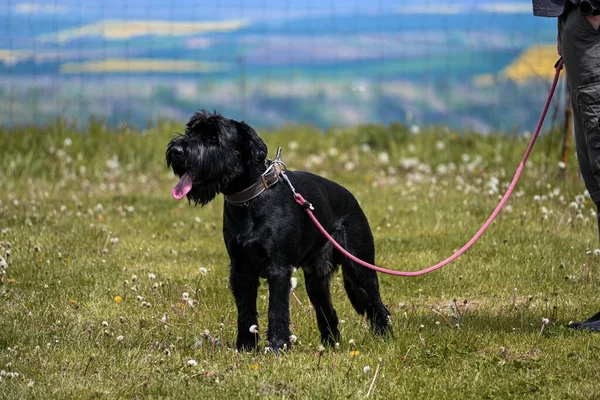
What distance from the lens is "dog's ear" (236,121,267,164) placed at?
5805mm

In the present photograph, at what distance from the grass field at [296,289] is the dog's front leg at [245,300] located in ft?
0.49

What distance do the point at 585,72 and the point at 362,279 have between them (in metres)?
2.07

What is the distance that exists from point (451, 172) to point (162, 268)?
6.44m

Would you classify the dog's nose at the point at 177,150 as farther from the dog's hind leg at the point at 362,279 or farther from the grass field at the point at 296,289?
the dog's hind leg at the point at 362,279

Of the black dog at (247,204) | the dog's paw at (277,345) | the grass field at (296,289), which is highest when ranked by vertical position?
the black dog at (247,204)

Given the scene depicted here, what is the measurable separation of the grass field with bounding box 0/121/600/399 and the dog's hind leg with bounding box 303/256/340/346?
5.0 inches

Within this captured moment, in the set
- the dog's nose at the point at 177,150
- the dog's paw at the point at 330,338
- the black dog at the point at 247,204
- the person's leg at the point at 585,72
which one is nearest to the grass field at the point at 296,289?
the dog's paw at the point at 330,338

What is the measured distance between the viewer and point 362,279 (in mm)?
6512

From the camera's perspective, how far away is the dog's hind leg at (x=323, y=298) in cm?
644

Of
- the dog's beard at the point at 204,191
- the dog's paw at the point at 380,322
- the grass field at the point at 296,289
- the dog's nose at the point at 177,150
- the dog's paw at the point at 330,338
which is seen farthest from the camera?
the dog's paw at the point at 380,322

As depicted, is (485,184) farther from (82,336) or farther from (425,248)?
(82,336)

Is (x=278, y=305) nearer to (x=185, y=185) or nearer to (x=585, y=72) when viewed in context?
(x=185, y=185)

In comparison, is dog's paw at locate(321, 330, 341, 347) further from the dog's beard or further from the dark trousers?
the dark trousers

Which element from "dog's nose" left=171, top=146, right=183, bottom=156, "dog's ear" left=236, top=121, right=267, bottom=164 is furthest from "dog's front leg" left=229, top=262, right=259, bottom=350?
"dog's nose" left=171, top=146, right=183, bottom=156
